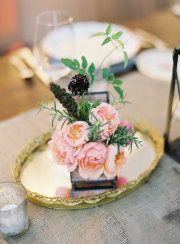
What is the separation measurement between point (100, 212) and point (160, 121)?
0.35m

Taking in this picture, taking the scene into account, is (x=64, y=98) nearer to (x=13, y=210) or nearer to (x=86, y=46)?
(x=13, y=210)

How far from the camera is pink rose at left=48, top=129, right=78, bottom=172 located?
2.30 feet

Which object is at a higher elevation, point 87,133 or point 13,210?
point 87,133

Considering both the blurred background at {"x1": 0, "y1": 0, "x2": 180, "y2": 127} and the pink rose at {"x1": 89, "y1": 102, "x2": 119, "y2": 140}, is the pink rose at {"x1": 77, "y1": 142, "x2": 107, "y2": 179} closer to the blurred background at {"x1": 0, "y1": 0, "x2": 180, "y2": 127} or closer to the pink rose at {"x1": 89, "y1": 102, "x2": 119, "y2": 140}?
the pink rose at {"x1": 89, "y1": 102, "x2": 119, "y2": 140}

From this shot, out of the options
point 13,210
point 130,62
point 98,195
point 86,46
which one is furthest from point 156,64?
point 13,210

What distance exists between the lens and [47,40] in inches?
48.9

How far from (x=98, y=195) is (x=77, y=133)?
0.49 ft

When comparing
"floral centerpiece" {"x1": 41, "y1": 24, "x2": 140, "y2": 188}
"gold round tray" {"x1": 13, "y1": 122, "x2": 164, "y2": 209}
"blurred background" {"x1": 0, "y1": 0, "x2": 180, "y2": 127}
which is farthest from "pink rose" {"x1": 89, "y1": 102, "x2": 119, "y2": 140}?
"blurred background" {"x1": 0, "y1": 0, "x2": 180, "y2": 127}

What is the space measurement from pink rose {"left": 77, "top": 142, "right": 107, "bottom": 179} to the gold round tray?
0.06 meters

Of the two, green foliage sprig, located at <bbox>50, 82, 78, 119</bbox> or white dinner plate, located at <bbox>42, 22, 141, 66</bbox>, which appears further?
white dinner plate, located at <bbox>42, 22, 141, 66</bbox>

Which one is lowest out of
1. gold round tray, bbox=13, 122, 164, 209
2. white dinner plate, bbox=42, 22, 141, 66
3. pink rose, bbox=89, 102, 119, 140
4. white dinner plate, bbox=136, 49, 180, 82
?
gold round tray, bbox=13, 122, 164, 209

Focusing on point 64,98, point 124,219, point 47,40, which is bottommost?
point 124,219

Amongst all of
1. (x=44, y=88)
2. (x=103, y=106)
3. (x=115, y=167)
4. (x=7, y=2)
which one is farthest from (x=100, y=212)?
(x=7, y=2)

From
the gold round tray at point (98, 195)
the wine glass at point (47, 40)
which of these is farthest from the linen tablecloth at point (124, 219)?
the wine glass at point (47, 40)
